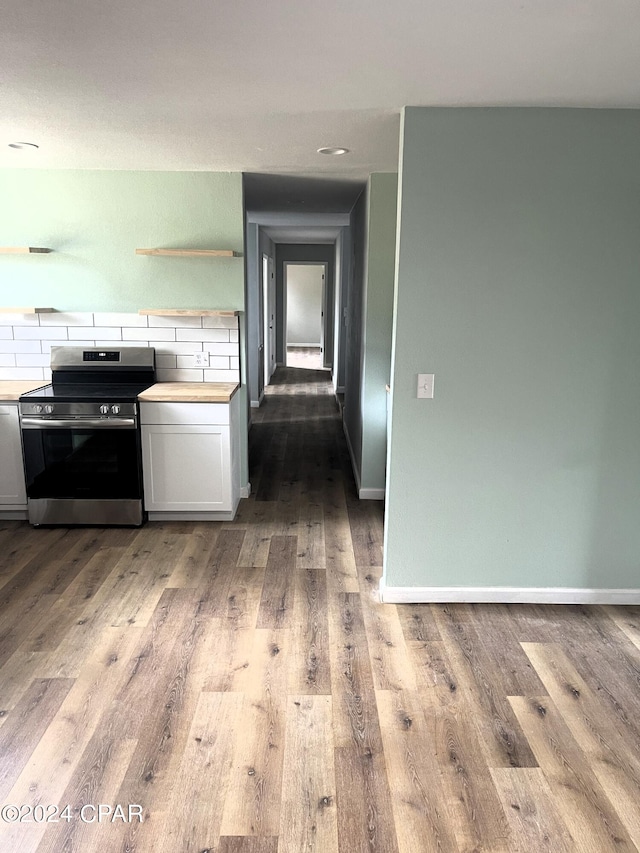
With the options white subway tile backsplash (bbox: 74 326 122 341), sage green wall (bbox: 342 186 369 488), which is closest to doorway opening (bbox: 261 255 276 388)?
sage green wall (bbox: 342 186 369 488)

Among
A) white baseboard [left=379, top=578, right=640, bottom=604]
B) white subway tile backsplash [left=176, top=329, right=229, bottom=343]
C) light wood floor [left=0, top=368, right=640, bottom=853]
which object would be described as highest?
white subway tile backsplash [left=176, top=329, right=229, bottom=343]

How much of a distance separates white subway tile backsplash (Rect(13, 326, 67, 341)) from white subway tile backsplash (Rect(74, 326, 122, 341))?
0.07 metres

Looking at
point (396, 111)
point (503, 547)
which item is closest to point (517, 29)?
point (396, 111)

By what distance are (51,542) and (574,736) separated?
301cm

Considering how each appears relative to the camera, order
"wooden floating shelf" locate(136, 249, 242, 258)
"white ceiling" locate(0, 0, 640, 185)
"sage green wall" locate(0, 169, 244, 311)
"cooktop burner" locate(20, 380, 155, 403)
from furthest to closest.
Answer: "sage green wall" locate(0, 169, 244, 311)
"wooden floating shelf" locate(136, 249, 242, 258)
"cooktop burner" locate(20, 380, 155, 403)
"white ceiling" locate(0, 0, 640, 185)

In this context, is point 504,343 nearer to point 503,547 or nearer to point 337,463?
point 503,547

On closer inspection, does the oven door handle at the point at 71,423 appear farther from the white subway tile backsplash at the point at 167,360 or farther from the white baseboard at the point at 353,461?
the white baseboard at the point at 353,461

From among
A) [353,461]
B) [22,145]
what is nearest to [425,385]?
[22,145]

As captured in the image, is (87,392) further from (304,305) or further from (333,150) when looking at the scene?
(304,305)

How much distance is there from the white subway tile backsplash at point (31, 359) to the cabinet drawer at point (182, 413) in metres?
0.99

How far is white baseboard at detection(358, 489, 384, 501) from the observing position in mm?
4758

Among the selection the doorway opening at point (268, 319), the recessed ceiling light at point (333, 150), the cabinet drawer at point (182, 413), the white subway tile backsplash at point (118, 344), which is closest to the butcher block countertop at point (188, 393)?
the cabinet drawer at point (182, 413)

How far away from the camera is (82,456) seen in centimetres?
400

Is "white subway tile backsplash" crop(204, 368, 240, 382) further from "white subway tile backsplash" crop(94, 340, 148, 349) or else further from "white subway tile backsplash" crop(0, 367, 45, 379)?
"white subway tile backsplash" crop(0, 367, 45, 379)
